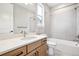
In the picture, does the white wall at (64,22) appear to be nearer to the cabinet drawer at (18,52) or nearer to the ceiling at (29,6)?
the ceiling at (29,6)

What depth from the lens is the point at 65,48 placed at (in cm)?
179

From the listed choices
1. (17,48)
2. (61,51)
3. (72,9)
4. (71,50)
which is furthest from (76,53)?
(17,48)

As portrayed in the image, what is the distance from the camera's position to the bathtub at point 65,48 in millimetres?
1680

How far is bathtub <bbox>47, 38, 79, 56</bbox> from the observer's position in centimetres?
168

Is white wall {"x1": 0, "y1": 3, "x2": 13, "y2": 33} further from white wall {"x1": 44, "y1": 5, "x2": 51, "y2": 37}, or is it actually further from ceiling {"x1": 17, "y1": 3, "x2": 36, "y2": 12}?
white wall {"x1": 44, "y1": 5, "x2": 51, "y2": 37}

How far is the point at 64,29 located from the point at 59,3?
55 cm

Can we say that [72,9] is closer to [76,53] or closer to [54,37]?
[54,37]

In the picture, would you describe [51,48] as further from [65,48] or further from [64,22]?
[64,22]

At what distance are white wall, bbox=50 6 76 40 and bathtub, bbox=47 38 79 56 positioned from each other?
0.41 feet

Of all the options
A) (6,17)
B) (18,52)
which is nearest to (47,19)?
(6,17)

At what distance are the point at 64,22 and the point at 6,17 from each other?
1.14 metres

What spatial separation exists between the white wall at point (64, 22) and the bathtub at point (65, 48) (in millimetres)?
124

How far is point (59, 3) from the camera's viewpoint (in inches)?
63.8

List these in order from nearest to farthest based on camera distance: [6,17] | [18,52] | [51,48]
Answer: [18,52] < [6,17] < [51,48]
